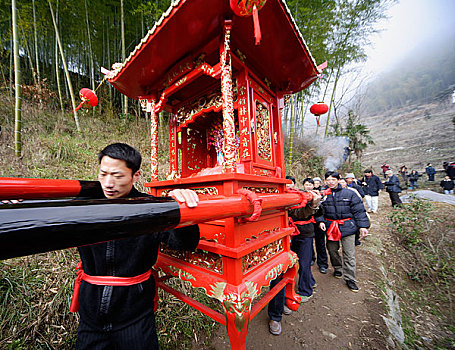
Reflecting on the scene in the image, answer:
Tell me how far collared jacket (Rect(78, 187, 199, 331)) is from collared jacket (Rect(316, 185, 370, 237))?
3.66m

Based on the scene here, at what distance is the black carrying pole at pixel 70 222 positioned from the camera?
397 millimetres

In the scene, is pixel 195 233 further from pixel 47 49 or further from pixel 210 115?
pixel 47 49

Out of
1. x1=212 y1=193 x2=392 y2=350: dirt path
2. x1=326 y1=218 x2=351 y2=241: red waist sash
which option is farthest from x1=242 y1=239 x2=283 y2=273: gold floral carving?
x1=326 y1=218 x2=351 y2=241: red waist sash

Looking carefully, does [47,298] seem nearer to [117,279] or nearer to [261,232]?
[117,279]

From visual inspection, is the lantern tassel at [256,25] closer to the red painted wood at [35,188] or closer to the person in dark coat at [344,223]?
the red painted wood at [35,188]

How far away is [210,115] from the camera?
302cm

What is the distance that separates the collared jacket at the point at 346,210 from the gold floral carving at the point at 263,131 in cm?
252

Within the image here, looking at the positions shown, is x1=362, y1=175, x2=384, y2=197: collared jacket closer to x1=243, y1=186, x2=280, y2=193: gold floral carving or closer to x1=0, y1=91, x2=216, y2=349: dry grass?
x1=243, y1=186, x2=280, y2=193: gold floral carving

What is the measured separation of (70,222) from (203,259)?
145 centimetres

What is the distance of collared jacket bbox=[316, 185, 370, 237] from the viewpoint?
3.71 metres

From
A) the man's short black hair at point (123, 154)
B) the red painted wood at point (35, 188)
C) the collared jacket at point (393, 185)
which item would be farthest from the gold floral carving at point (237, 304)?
the collared jacket at point (393, 185)

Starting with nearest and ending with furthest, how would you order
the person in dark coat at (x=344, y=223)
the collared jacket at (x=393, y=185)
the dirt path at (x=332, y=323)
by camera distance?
the dirt path at (x=332, y=323)
the person in dark coat at (x=344, y=223)
the collared jacket at (x=393, y=185)

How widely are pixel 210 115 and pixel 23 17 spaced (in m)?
9.17

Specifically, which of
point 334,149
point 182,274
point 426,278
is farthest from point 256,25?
point 334,149
